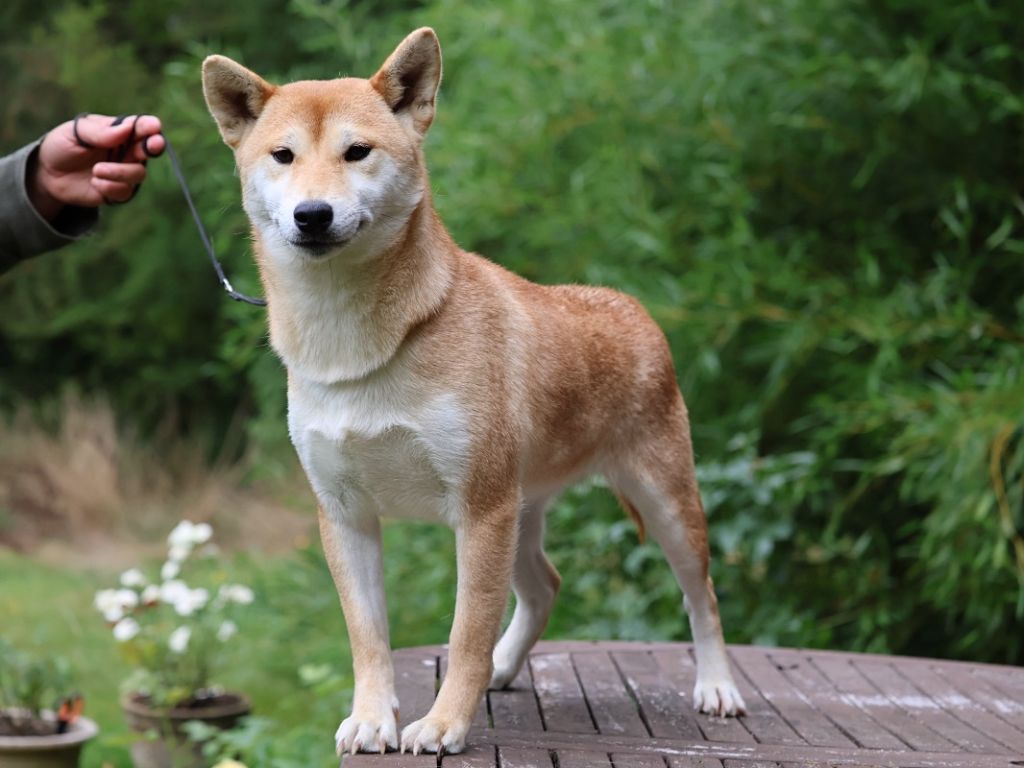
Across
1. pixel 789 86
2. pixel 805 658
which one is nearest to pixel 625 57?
pixel 789 86

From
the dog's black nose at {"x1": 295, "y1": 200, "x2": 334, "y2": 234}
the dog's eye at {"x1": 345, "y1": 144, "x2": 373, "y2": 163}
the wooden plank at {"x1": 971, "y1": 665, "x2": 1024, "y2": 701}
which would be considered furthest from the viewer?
the wooden plank at {"x1": 971, "y1": 665, "x2": 1024, "y2": 701}

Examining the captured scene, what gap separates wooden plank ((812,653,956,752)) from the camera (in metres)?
3.02

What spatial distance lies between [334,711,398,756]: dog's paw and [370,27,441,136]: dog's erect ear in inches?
46.9

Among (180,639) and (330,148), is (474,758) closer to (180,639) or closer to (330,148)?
(330,148)

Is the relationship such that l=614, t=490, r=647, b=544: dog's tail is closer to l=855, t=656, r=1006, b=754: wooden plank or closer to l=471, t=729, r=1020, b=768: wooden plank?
l=471, t=729, r=1020, b=768: wooden plank

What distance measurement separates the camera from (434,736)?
2.55 m

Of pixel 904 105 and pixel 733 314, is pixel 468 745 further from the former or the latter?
pixel 904 105

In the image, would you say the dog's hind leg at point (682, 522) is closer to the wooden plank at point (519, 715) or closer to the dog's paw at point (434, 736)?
the wooden plank at point (519, 715)

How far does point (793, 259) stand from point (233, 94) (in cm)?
273

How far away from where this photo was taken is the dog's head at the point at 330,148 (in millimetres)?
2441

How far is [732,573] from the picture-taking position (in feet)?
16.1

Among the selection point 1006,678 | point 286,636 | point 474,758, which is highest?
point 474,758

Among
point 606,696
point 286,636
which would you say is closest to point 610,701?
point 606,696

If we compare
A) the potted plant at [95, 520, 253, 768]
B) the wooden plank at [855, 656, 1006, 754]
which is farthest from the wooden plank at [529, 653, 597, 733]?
the potted plant at [95, 520, 253, 768]
